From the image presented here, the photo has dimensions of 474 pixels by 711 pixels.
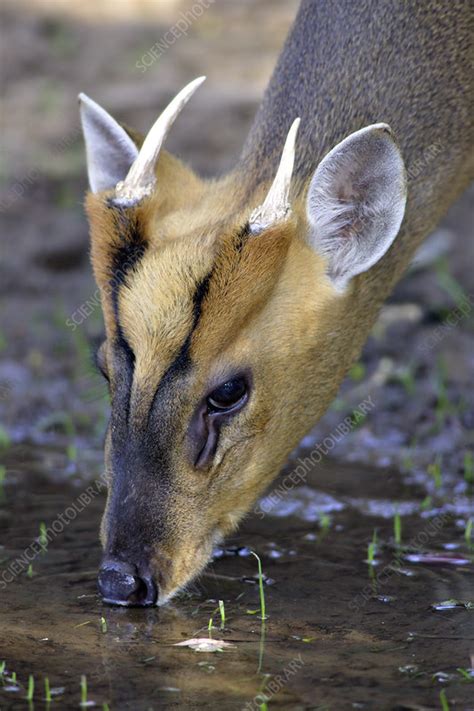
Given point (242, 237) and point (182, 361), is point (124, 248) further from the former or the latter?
point (182, 361)

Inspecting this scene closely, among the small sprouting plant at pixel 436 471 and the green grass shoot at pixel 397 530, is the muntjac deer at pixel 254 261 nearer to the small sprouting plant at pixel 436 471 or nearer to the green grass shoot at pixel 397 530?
the green grass shoot at pixel 397 530

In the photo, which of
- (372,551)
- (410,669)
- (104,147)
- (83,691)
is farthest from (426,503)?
(83,691)

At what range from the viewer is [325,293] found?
258 inches

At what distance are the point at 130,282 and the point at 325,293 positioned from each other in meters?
0.98

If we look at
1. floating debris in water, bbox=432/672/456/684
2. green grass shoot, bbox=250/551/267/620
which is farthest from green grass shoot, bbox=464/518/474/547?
floating debris in water, bbox=432/672/456/684

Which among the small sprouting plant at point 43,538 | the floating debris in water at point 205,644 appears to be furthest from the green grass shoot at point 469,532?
the small sprouting plant at point 43,538

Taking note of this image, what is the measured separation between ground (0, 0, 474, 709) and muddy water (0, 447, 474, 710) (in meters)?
0.01

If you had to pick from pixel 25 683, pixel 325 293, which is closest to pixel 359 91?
pixel 325 293

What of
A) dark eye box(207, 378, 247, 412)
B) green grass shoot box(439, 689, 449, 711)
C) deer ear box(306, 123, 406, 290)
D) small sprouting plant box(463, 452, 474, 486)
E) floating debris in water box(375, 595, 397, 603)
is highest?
deer ear box(306, 123, 406, 290)

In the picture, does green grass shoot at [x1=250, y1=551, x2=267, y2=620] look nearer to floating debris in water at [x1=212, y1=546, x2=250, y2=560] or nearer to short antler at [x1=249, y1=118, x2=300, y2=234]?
floating debris in water at [x1=212, y1=546, x2=250, y2=560]

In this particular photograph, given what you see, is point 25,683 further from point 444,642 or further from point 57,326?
point 57,326

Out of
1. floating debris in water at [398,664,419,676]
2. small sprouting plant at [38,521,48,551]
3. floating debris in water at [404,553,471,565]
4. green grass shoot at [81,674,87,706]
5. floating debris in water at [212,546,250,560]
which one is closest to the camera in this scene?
green grass shoot at [81,674,87,706]

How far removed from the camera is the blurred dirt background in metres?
9.50

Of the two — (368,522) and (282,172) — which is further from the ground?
(282,172)
